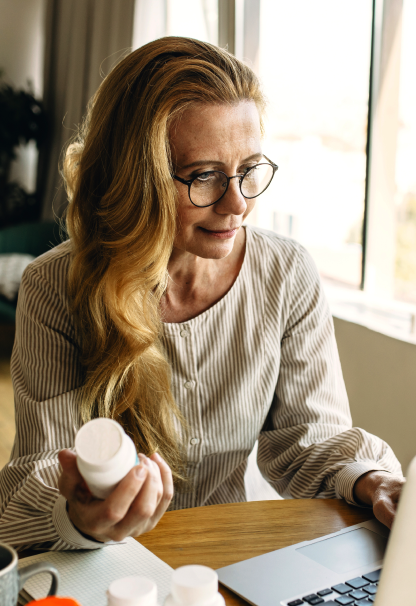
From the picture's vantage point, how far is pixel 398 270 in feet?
7.45

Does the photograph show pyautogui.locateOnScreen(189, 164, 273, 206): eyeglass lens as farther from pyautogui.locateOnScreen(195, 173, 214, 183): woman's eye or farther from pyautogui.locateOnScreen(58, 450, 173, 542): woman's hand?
pyautogui.locateOnScreen(58, 450, 173, 542): woman's hand

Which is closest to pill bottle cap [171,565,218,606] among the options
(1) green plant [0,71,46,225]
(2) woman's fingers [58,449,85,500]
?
(2) woman's fingers [58,449,85,500]

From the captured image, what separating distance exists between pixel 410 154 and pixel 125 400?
1.57m

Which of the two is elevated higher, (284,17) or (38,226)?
(284,17)

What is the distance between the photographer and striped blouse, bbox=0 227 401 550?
3.35 feet

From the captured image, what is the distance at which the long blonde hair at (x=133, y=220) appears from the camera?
3.31 ft

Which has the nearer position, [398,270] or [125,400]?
[125,400]

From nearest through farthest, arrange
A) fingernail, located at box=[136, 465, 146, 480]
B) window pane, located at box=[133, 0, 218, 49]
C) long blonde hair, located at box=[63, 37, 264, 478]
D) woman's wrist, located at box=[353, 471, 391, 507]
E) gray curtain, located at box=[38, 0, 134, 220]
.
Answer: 1. fingernail, located at box=[136, 465, 146, 480]
2. woman's wrist, located at box=[353, 471, 391, 507]
3. long blonde hair, located at box=[63, 37, 264, 478]
4. window pane, located at box=[133, 0, 218, 49]
5. gray curtain, located at box=[38, 0, 134, 220]

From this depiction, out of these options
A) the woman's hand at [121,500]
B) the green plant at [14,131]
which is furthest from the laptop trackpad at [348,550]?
the green plant at [14,131]

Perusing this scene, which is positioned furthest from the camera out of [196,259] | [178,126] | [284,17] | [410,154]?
[284,17]

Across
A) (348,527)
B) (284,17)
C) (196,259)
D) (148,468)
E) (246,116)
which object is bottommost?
→ (348,527)

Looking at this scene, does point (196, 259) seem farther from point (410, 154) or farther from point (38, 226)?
point (38, 226)

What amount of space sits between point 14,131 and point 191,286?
368cm

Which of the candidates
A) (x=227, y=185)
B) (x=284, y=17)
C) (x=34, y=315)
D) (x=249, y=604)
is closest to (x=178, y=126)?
(x=227, y=185)
